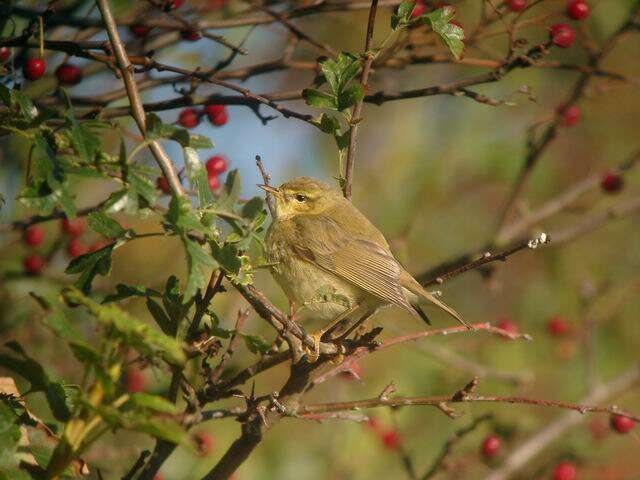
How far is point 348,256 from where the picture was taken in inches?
134

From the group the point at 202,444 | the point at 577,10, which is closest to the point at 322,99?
the point at 202,444

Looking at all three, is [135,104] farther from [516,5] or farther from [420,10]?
[516,5]

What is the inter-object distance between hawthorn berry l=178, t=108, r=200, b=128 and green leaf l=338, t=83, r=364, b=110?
1.00 meters

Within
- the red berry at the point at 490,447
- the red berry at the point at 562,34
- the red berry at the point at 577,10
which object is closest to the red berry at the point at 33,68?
the red berry at the point at 562,34

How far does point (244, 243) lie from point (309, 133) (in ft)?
15.9

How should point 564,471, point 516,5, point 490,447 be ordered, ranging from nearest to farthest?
point 516,5 < point 490,447 < point 564,471

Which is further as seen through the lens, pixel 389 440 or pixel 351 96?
pixel 389 440

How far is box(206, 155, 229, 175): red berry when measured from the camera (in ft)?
10.3

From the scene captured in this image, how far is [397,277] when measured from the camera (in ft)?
10.6

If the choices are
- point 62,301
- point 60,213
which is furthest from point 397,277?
point 62,301

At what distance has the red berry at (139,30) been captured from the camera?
2.77 m

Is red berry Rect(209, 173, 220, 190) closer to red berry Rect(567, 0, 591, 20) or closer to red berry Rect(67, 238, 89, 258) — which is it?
red berry Rect(67, 238, 89, 258)

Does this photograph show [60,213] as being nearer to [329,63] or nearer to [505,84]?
[329,63]

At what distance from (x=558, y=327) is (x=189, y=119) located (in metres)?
2.85
